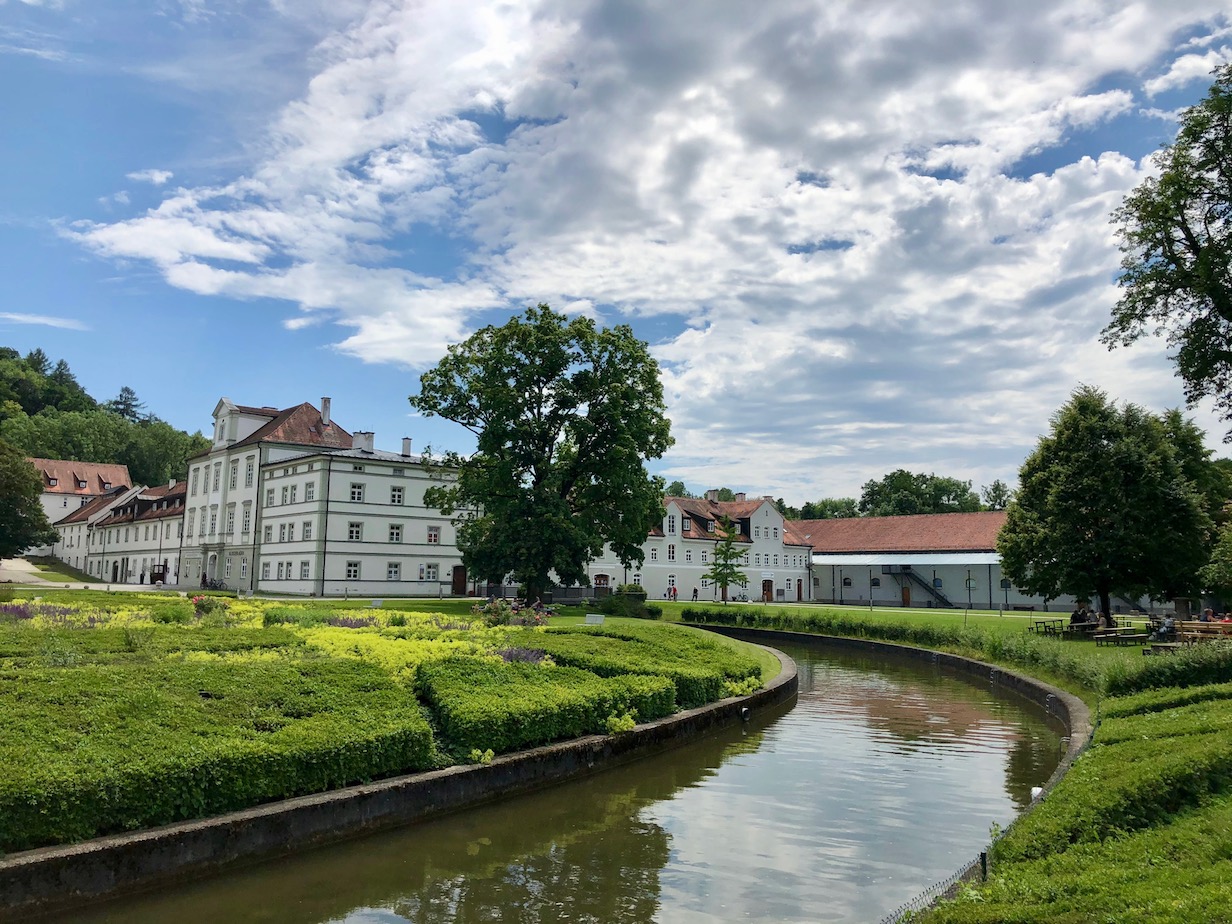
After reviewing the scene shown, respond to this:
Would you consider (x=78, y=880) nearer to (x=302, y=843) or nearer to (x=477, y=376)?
(x=302, y=843)

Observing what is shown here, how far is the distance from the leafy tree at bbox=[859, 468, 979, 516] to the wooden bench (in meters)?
71.6

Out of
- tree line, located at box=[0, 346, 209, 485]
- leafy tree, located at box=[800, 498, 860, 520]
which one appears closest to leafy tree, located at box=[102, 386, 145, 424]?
tree line, located at box=[0, 346, 209, 485]

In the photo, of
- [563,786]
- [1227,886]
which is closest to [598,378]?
[563,786]

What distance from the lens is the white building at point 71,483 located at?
318ft

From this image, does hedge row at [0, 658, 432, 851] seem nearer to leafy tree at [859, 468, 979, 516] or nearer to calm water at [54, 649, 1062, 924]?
calm water at [54, 649, 1062, 924]

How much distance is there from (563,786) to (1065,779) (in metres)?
6.22

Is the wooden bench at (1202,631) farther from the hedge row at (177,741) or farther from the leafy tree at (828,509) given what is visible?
the leafy tree at (828,509)

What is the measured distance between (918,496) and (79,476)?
96.4 m

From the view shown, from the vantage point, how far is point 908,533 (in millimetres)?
72312

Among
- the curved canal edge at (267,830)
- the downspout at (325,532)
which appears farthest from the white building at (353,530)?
the curved canal edge at (267,830)

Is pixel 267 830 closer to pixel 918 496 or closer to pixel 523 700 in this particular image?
pixel 523 700

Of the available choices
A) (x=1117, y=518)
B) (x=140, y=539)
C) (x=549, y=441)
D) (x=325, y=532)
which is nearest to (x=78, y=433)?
(x=140, y=539)

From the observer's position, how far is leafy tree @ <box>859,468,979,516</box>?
96.5 metres

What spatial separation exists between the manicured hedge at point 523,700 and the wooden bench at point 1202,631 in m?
16.5
